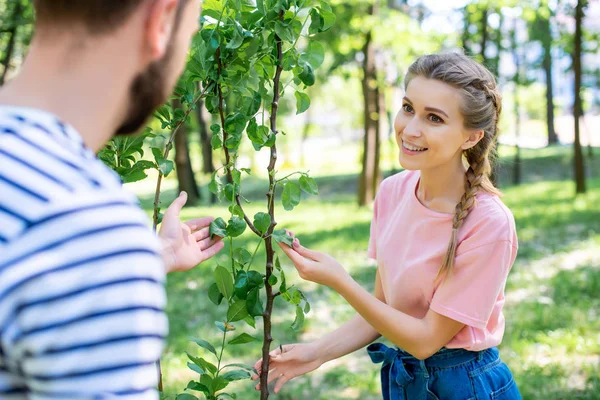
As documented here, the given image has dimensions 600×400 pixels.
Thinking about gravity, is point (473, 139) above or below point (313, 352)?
above

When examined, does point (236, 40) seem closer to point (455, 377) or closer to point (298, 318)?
point (298, 318)

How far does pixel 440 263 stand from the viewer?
1928 millimetres

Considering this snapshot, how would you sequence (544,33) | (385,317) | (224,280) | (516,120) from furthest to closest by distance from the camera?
(516,120) → (544,33) → (385,317) → (224,280)

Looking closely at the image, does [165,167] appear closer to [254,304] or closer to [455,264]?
[254,304]

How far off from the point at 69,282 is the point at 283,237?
0.96m

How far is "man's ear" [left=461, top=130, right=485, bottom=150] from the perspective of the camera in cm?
202

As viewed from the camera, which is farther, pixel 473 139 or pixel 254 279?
pixel 473 139

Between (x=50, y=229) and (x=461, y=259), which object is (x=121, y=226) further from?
(x=461, y=259)

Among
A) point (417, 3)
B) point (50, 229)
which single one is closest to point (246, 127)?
point (50, 229)

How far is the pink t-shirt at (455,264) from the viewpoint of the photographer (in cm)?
184

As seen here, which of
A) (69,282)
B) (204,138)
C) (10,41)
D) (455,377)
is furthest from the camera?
(204,138)

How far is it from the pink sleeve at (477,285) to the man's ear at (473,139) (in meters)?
0.35

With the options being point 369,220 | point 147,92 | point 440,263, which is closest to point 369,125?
point 369,220

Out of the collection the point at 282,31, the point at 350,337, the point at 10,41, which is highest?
the point at 282,31
